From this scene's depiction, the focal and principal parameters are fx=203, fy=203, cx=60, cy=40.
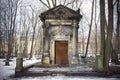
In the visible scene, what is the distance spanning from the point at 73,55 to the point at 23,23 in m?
30.5

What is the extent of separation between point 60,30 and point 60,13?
1831 mm

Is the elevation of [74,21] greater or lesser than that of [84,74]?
greater

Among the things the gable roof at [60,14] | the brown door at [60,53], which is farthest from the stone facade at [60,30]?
the brown door at [60,53]

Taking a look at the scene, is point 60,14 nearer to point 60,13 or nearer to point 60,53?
point 60,13

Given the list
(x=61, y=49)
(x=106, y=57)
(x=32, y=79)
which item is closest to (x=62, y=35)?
(x=61, y=49)

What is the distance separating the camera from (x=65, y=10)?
21.8 m

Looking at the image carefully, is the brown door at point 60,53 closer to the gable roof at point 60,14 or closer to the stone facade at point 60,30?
the stone facade at point 60,30

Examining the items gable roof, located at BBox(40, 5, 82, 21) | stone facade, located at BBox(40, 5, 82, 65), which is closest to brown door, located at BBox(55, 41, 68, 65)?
stone facade, located at BBox(40, 5, 82, 65)

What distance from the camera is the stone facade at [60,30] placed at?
21.7 metres

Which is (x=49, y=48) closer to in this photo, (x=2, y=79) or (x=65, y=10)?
(x=65, y=10)

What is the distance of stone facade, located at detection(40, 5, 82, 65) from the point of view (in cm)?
2167

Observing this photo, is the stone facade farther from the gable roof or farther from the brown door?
the brown door

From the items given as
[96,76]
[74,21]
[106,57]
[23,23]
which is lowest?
[96,76]

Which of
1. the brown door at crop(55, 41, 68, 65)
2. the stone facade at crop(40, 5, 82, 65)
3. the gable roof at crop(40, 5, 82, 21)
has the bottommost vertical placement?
the brown door at crop(55, 41, 68, 65)
